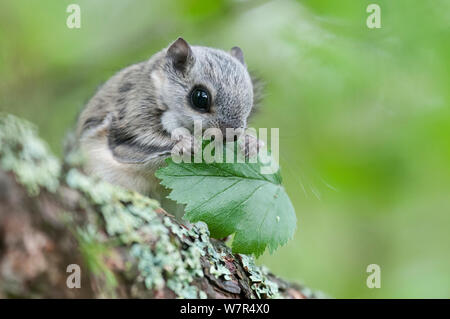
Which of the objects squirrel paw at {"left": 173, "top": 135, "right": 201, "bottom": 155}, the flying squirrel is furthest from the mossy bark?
the flying squirrel

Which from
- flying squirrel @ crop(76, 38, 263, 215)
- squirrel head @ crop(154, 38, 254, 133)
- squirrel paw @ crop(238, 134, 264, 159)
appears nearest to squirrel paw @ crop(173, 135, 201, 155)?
flying squirrel @ crop(76, 38, 263, 215)

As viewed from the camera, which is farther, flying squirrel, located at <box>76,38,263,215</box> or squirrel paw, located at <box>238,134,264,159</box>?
flying squirrel, located at <box>76,38,263,215</box>

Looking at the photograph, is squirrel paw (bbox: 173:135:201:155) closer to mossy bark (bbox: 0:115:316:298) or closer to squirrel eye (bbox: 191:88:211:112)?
squirrel eye (bbox: 191:88:211:112)

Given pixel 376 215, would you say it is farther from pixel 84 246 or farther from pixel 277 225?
pixel 84 246

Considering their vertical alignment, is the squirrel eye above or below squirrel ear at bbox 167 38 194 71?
below

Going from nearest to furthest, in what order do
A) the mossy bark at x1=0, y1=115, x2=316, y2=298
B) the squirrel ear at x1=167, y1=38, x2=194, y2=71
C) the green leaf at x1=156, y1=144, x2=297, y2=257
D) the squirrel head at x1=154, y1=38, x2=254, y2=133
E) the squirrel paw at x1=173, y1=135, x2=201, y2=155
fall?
the mossy bark at x1=0, y1=115, x2=316, y2=298
the green leaf at x1=156, y1=144, x2=297, y2=257
the squirrel paw at x1=173, y1=135, x2=201, y2=155
the squirrel head at x1=154, y1=38, x2=254, y2=133
the squirrel ear at x1=167, y1=38, x2=194, y2=71

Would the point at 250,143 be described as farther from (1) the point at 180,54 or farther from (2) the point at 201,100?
(1) the point at 180,54

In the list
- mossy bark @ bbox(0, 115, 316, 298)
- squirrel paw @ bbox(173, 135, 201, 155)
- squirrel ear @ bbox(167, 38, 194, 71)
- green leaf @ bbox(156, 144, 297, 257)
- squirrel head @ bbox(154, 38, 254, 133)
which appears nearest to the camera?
mossy bark @ bbox(0, 115, 316, 298)

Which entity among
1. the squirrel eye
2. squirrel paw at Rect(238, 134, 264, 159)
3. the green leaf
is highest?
the squirrel eye
